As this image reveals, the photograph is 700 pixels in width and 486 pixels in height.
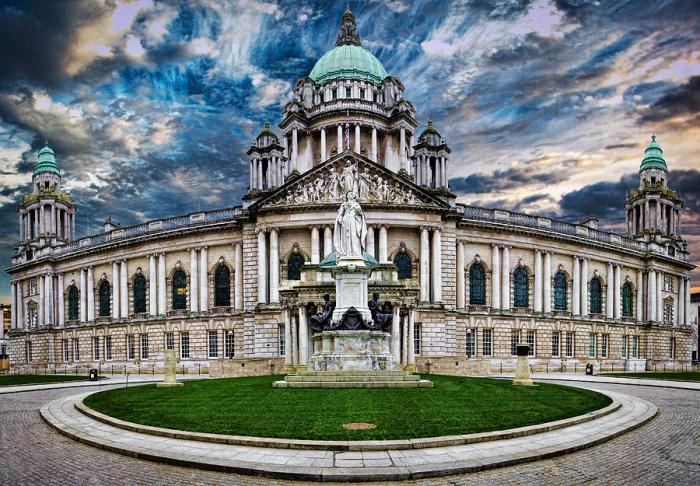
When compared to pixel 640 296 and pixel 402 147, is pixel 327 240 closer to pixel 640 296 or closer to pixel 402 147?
pixel 402 147

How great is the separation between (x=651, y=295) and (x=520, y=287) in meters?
22.5

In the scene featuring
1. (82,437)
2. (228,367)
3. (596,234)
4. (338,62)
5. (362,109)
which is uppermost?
(338,62)

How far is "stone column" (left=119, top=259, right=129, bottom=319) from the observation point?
222 feet

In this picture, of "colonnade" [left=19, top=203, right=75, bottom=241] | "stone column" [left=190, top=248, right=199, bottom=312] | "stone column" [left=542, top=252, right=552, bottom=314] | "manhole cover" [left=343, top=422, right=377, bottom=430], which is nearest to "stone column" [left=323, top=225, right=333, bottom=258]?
"stone column" [left=190, top=248, right=199, bottom=312]

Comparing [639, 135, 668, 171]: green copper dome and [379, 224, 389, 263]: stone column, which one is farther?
[639, 135, 668, 171]: green copper dome

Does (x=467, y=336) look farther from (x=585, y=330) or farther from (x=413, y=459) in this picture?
(x=413, y=459)

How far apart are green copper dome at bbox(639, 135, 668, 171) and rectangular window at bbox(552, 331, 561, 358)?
1353 inches

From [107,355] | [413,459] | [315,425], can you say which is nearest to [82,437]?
[315,425]

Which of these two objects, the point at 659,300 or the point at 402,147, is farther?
the point at 659,300

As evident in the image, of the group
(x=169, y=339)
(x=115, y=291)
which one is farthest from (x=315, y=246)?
(x=115, y=291)

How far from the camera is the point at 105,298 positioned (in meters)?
71.1

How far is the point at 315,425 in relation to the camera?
48.2ft

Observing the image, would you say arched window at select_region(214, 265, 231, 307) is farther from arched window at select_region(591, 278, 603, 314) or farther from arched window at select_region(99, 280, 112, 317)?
arched window at select_region(591, 278, 603, 314)

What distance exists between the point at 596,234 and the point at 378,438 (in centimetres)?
6474
